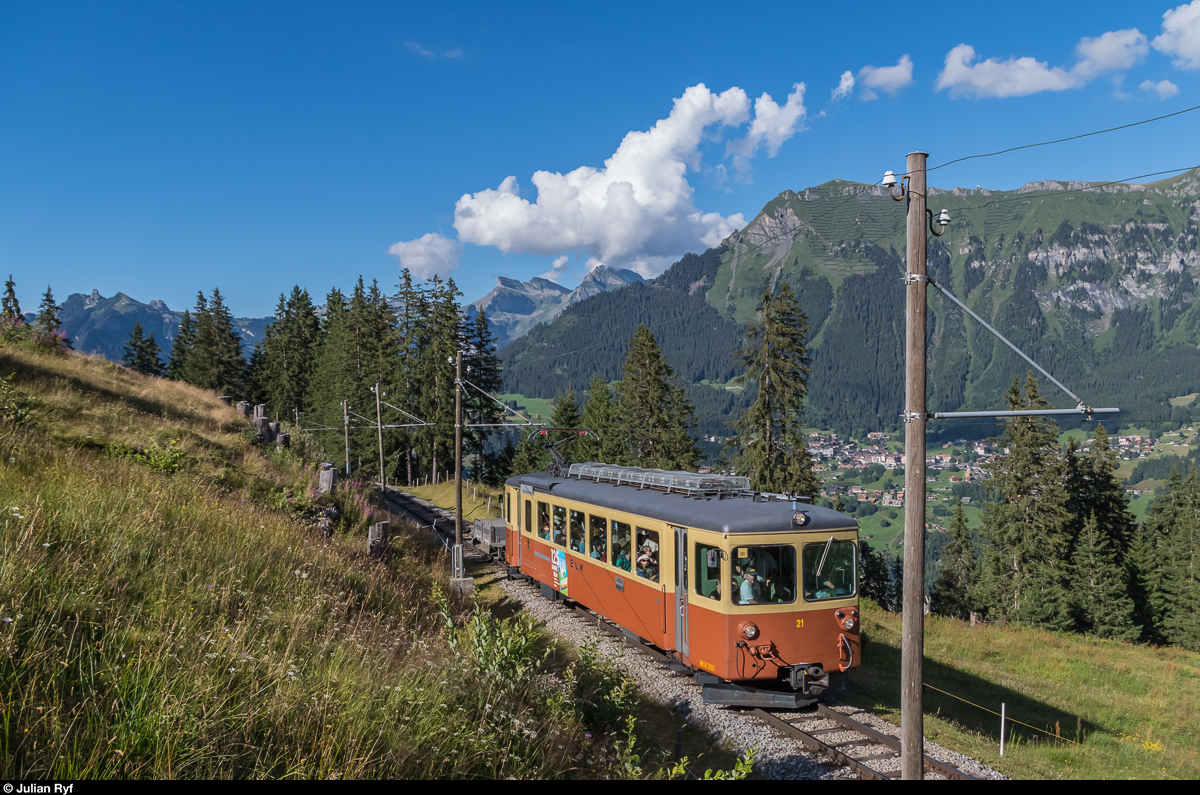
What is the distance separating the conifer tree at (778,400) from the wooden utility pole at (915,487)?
26.1m

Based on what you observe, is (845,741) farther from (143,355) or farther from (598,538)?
(143,355)

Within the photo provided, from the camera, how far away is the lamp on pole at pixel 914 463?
7312 millimetres

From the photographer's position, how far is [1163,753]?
12.9m

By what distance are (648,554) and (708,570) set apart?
1669 millimetres

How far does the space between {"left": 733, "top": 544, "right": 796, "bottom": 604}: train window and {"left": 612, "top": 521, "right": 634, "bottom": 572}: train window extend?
2.78m

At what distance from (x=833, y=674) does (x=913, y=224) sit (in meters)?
7.40

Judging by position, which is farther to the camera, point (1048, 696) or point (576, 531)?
point (1048, 696)

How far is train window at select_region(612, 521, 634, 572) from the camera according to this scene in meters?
12.8

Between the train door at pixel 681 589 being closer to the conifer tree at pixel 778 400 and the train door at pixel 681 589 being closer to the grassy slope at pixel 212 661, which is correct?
the grassy slope at pixel 212 661

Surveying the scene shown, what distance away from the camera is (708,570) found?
10.7m

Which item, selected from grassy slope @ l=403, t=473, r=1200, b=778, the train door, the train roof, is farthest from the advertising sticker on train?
grassy slope @ l=403, t=473, r=1200, b=778

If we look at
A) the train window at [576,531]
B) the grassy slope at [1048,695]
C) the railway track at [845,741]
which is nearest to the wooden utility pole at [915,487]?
the railway track at [845,741]

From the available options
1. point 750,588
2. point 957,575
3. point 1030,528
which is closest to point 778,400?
point 1030,528

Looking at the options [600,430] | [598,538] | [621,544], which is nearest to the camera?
[621,544]
